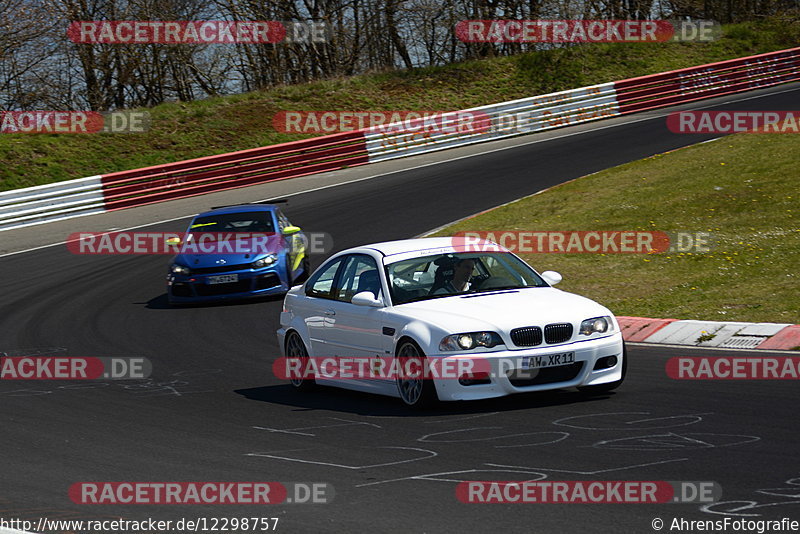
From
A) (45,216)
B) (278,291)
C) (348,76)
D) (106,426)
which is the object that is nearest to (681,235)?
(278,291)

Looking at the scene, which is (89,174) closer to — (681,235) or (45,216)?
(45,216)

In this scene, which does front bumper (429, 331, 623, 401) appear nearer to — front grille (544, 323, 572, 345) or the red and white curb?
front grille (544, 323, 572, 345)

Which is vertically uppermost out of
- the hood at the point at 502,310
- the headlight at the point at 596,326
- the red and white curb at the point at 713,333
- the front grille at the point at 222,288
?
the hood at the point at 502,310

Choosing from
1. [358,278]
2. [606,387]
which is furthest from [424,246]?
[606,387]

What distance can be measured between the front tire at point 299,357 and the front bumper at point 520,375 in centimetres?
232

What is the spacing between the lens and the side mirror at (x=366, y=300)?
9.36 meters

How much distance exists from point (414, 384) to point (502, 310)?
0.92 m

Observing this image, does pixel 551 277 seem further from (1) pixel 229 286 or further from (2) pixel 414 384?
(1) pixel 229 286

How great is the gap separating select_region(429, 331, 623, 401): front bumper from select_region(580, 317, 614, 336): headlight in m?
0.10

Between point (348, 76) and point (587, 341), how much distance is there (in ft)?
122

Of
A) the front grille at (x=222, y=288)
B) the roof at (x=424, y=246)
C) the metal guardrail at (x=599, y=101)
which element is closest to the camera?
the roof at (x=424, y=246)

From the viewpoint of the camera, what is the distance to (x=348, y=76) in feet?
147

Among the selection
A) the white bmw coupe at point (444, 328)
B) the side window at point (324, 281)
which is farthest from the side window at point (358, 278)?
the side window at point (324, 281)

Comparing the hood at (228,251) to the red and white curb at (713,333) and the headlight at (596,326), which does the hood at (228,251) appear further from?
the headlight at (596,326)
